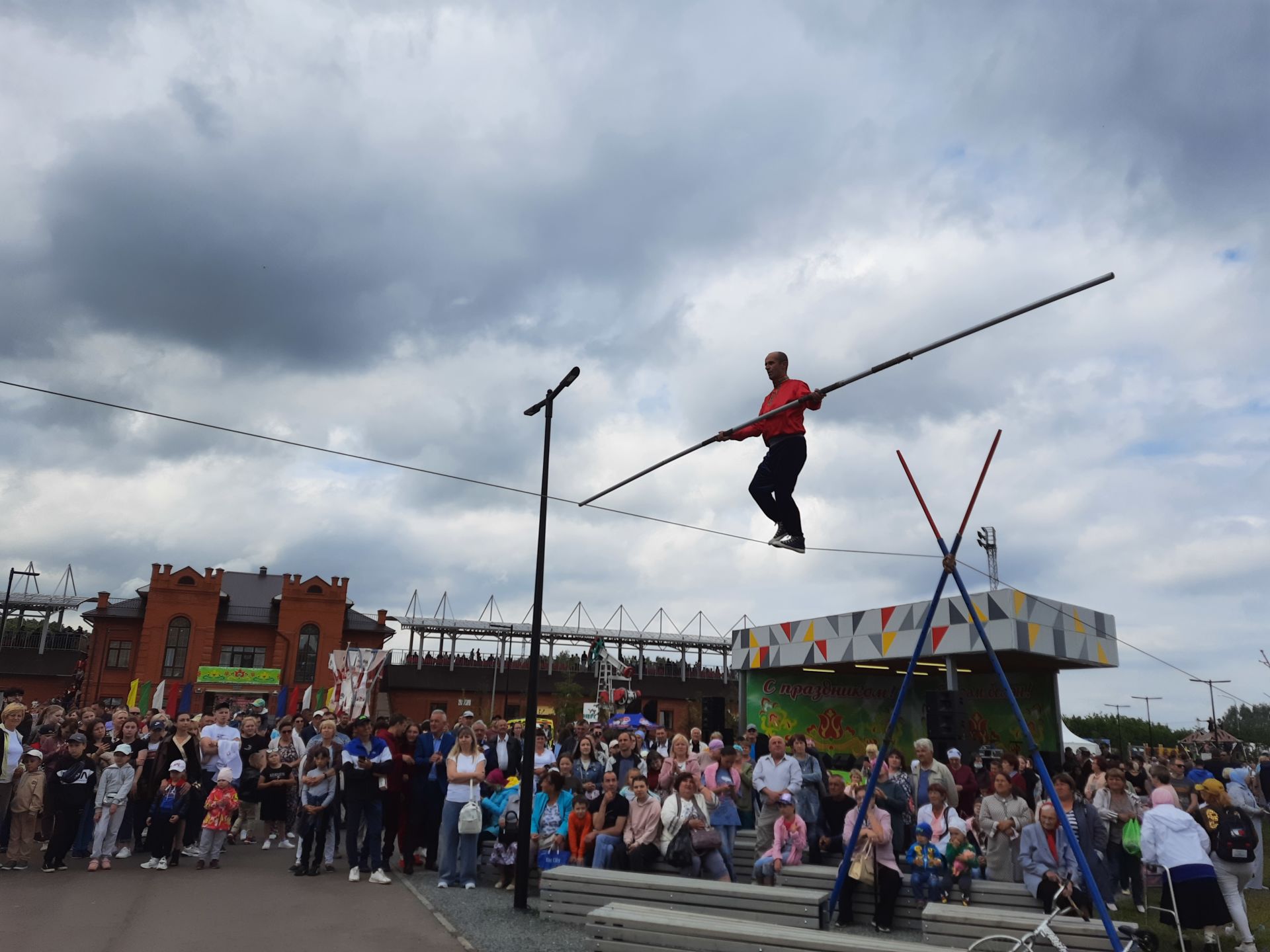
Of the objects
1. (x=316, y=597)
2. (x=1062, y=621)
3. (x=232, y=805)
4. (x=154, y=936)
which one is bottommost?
(x=154, y=936)

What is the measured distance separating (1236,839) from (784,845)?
13.2ft

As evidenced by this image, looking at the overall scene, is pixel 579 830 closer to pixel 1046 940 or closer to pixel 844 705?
pixel 1046 940

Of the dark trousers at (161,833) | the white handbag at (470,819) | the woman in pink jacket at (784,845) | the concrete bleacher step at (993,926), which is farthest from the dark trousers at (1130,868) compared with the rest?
the dark trousers at (161,833)

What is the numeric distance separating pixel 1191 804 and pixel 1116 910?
5.95ft

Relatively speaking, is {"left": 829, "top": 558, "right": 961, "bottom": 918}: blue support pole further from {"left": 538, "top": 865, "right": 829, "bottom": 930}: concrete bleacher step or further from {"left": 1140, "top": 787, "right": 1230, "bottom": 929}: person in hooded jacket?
{"left": 1140, "top": 787, "right": 1230, "bottom": 929}: person in hooded jacket

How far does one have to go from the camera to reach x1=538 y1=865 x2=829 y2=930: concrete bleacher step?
731 cm

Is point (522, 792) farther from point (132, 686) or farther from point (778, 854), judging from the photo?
point (132, 686)

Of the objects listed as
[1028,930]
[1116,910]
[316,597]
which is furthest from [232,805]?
[316,597]

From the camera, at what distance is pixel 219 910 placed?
7840 mm

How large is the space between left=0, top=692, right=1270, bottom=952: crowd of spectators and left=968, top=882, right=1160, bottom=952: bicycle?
Answer: 56 centimetres

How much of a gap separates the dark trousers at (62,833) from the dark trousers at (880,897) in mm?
8269

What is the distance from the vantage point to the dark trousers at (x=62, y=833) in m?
9.45

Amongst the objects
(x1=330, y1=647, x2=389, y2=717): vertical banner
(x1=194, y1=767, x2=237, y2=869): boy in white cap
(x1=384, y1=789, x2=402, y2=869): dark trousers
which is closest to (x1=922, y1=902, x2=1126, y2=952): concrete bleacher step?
(x1=384, y1=789, x2=402, y2=869): dark trousers

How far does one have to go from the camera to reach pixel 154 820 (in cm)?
976
